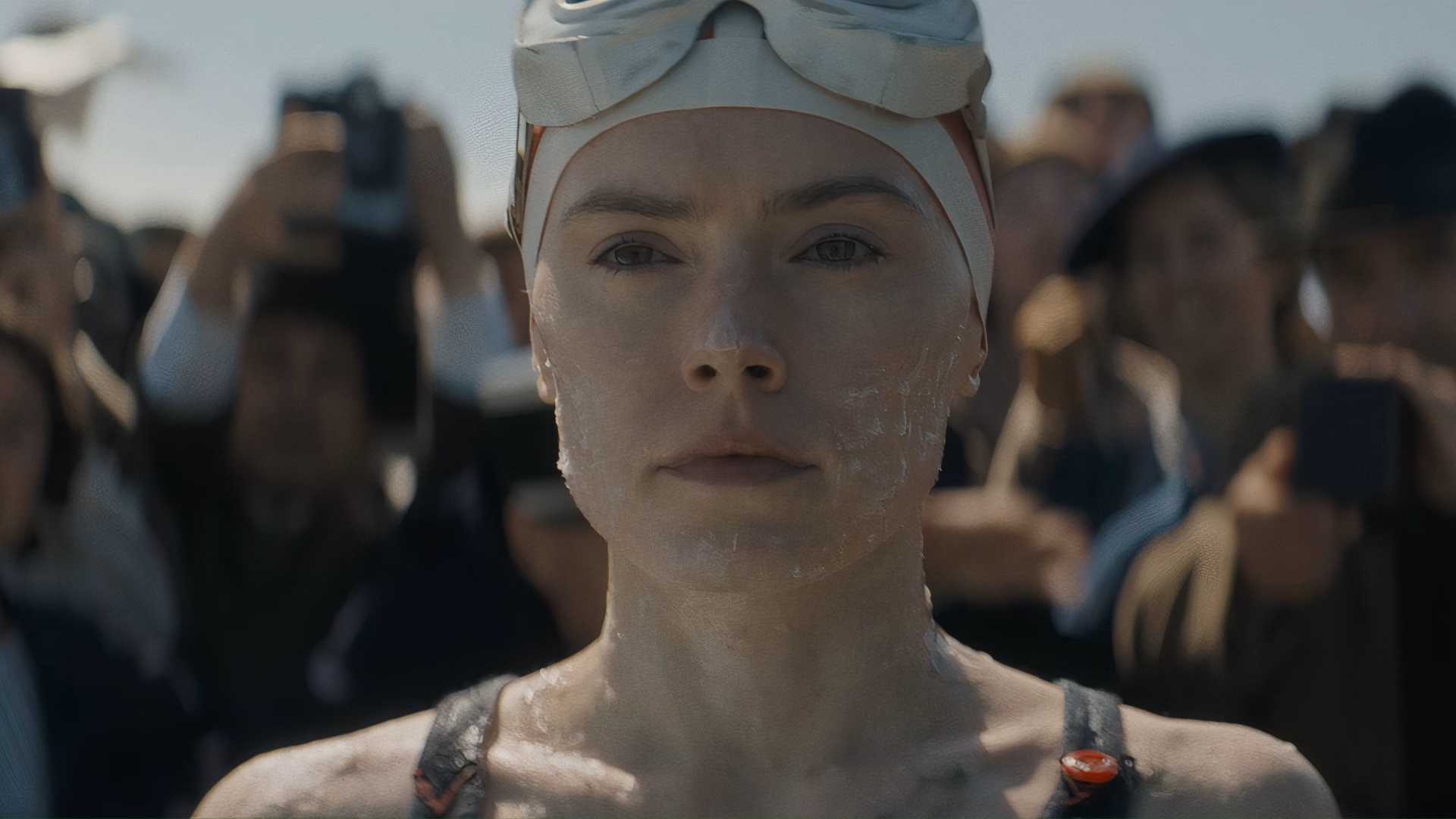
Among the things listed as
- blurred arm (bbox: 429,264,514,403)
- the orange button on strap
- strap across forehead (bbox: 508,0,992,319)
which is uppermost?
strap across forehead (bbox: 508,0,992,319)

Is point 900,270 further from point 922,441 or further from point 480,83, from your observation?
point 480,83

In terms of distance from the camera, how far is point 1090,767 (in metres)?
2.48

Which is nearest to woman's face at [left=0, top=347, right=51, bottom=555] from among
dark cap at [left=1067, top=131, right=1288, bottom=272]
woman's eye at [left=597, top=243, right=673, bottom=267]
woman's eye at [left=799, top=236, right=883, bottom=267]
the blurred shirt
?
the blurred shirt

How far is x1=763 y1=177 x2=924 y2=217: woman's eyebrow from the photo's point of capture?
245 cm

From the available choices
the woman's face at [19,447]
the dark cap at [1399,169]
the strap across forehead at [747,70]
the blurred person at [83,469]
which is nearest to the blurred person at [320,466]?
the blurred person at [83,469]

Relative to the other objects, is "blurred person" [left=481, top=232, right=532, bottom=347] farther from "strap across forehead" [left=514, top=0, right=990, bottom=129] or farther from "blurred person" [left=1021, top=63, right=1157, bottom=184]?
"strap across forehead" [left=514, top=0, right=990, bottom=129]

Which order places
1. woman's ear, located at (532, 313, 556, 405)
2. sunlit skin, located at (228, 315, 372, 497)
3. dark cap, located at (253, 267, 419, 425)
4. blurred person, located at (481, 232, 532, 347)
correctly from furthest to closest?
blurred person, located at (481, 232, 532, 347), dark cap, located at (253, 267, 419, 425), sunlit skin, located at (228, 315, 372, 497), woman's ear, located at (532, 313, 556, 405)

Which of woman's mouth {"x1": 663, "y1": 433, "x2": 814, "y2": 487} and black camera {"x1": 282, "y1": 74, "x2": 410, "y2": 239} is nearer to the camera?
woman's mouth {"x1": 663, "y1": 433, "x2": 814, "y2": 487}

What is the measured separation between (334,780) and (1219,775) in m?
1.53

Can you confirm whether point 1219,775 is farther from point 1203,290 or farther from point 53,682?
point 53,682

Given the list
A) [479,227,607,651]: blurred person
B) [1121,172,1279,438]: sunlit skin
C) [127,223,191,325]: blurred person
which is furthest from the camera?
[127,223,191,325]: blurred person

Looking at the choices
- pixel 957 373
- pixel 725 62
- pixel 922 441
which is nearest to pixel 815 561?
pixel 922 441

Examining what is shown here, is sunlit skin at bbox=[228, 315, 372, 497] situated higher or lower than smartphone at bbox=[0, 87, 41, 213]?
lower

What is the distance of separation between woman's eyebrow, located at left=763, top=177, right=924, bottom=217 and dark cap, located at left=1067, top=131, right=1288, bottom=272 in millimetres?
2344
